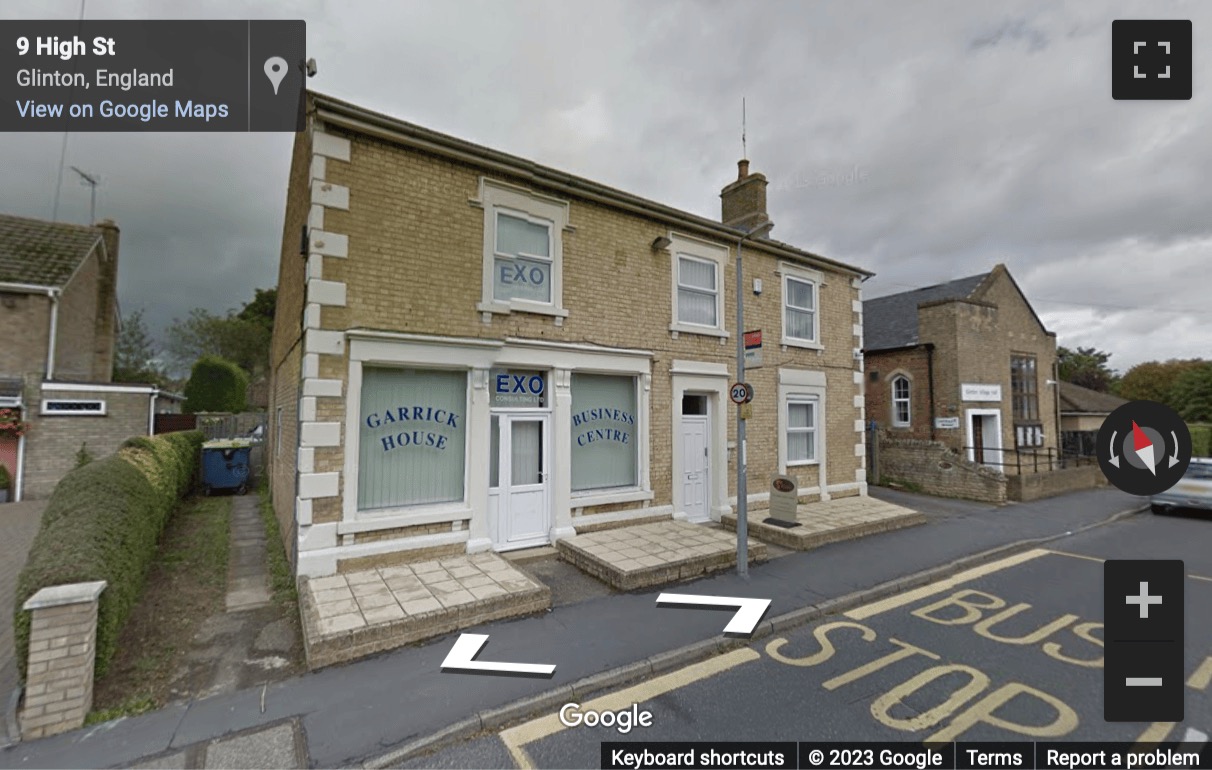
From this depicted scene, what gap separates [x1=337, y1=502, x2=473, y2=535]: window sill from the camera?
6.37 meters

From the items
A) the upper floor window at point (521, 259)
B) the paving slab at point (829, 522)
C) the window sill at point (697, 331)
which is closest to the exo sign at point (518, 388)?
the upper floor window at point (521, 259)

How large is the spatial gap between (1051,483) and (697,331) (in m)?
13.4

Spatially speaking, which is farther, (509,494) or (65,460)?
(65,460)

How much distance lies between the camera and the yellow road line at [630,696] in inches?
141

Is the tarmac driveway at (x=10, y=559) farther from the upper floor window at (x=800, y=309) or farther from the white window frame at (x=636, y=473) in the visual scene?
the upper floor window at (x=800, y=309)

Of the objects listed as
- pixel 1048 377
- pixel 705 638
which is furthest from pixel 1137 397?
pixel 705 638

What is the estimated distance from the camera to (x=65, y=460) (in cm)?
1347

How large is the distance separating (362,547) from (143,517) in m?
2.94

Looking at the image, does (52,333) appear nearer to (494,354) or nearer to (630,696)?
(494,354)

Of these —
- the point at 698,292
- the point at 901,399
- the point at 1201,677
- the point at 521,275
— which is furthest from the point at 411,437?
the point at 901,399

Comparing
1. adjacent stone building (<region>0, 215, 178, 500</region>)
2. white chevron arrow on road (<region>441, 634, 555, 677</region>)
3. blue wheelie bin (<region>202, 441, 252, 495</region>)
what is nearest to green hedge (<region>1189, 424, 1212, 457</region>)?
white chevron arrow on road (<region>441, 634, 555, 677</region>)

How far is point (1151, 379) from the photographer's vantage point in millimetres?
42438

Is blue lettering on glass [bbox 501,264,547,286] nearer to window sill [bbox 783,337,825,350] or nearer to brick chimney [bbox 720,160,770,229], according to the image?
window sill [bbox 783,337,825,350]

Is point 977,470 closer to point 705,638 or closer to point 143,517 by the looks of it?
point 705,638
